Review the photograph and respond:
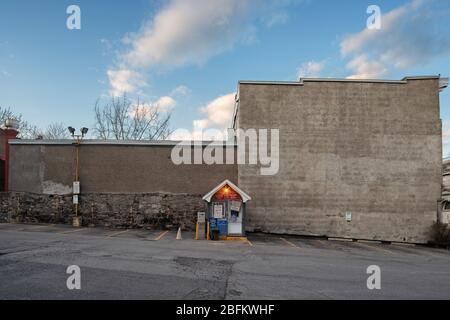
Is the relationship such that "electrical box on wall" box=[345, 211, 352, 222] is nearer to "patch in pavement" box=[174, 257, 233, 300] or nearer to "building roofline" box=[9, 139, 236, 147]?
"building roofline" box=[9, 139, 236, 147]

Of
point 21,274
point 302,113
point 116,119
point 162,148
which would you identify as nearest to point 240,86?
point 302,113

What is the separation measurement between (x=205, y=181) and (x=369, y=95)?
12523 millimetres

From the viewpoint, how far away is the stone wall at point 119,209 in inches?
828

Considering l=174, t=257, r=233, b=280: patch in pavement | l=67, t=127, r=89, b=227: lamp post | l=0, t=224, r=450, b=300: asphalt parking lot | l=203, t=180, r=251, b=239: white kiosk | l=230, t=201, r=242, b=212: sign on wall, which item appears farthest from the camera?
l=67, t=127, r=89, b=227: lamp post

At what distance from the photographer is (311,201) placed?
21.3 metres

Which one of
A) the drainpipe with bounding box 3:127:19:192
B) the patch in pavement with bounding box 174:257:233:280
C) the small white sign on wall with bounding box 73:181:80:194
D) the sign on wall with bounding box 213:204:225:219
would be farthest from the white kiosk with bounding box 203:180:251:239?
the drainpipe with bounding box 3:127:19:192

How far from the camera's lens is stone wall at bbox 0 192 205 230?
828 inches

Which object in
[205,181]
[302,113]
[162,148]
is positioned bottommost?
[205,181]

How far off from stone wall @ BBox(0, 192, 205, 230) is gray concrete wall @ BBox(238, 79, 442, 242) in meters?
4.06
